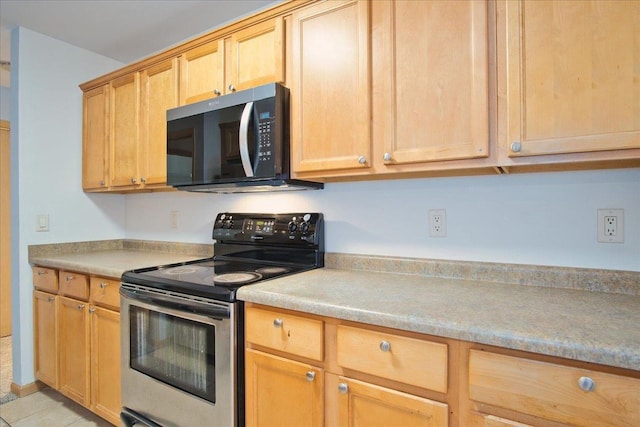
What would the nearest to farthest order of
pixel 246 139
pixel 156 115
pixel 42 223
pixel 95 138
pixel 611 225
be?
pixel 611 225 → pixel 246 139 → pixel 156 115 → pixel 42 223 → pixel 95 138

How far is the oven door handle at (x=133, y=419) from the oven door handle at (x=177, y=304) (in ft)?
1.88

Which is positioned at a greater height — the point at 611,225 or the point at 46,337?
the point at 611,225

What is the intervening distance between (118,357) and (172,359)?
508 millimetres

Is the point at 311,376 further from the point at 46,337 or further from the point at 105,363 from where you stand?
the point at 46,337

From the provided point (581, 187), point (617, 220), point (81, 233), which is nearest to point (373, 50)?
point (581, 187)

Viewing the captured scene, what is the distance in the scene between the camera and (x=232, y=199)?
90.2 inches

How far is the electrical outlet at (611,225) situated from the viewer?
4.18 ft

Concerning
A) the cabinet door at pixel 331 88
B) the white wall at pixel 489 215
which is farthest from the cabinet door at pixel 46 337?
the cabinet door at pixel 331 88

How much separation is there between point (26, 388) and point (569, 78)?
342 centimetres

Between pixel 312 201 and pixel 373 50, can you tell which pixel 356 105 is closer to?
pixel 373 50

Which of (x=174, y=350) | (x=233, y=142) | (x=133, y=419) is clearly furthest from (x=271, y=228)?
(x=133, y=419)

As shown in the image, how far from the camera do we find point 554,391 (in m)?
0.86

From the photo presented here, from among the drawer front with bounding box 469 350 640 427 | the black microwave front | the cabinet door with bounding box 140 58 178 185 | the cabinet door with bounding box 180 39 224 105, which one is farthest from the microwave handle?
the drawer front with bounding box 469 350 640 427

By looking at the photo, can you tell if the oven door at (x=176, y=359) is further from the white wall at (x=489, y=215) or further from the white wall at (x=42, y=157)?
the white wall at (x=42, y=157)
